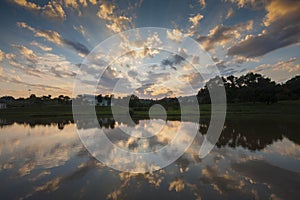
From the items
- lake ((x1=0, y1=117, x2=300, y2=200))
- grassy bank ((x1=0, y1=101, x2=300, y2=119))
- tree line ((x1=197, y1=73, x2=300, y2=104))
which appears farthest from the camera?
tree line ((x1=197, y1=73, x2=300, y2=104))

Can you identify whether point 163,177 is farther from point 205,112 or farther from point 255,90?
point 255,90

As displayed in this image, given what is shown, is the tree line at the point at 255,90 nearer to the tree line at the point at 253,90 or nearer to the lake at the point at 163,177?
the tree line at the point at 253,90

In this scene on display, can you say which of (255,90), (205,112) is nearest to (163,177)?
(205,112)

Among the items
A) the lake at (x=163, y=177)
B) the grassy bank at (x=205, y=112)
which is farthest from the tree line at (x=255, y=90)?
the lake at (x=163, y=177)

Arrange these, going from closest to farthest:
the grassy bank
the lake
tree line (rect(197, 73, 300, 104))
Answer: the lake
the grassy bank
tree line (rect(197, 73, 300, 104))

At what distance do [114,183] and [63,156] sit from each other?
15.9 feet

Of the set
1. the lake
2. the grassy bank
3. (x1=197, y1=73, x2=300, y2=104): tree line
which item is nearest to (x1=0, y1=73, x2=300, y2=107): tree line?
(x1=197, y1=73, x2=300, y2=104): tree line

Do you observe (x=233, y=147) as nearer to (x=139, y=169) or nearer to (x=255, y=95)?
(x=139, y=169)

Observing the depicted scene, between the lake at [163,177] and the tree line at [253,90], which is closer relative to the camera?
the lake at [163,177]

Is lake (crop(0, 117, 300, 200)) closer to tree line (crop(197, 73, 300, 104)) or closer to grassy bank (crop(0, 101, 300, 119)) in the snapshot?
grassy bank (crop(0, 101, 300, 119))

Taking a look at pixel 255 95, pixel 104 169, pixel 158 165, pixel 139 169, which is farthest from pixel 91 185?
pixel 255 95

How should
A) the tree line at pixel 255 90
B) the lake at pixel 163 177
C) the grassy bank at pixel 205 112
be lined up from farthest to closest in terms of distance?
the tree line at pixel 255 90, the grassy bank at pixel 205 112, the lake at pixel 163 177

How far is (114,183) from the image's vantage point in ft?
Answer: 20.3

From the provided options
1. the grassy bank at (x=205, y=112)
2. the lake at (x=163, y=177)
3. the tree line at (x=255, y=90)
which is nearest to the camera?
the lake at (x=163, y=177)
